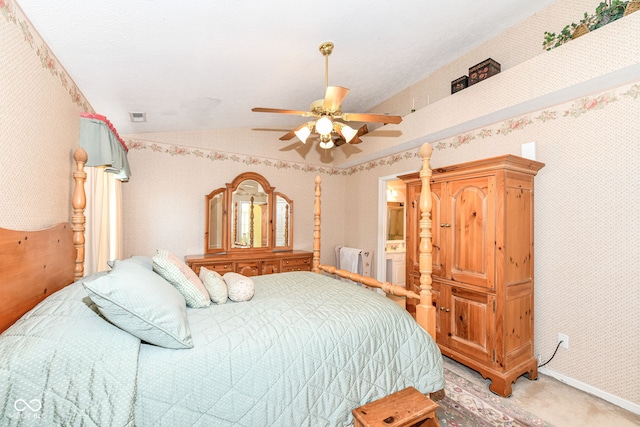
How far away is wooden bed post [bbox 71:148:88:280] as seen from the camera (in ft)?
6.66

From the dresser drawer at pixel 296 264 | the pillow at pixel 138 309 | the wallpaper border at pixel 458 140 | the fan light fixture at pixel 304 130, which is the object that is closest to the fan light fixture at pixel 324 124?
the fan light fixture at pixel 304 130

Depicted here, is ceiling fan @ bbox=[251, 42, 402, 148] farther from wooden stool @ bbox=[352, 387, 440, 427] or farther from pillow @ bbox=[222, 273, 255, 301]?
wooden stool @ bbox=[352, 387, 440, 427]

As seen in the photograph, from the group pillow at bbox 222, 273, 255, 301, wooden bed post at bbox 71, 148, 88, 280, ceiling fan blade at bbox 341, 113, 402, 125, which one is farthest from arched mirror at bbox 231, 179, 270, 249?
ceiling fan blade at bbox 341, 113, 402, 125

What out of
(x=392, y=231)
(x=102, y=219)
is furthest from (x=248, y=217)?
(x=392, y=231)

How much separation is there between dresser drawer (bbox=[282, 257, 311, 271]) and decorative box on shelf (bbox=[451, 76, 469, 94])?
286 centimetres

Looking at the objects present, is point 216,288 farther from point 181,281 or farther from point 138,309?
point 138,309

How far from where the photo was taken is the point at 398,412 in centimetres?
143

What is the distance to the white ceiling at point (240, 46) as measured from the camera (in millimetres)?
1664

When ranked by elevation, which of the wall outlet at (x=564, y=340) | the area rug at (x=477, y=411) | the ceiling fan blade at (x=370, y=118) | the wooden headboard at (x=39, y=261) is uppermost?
the ceiling fan blade at (x=370, y=118)

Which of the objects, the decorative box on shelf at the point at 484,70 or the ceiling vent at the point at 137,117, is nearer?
the decorative box on shelf at the point at 484,70

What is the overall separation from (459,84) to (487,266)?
5.92ft

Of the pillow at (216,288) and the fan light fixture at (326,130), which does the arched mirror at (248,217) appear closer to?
the fan light fixture at (326,130)

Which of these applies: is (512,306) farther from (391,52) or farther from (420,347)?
(391,52)

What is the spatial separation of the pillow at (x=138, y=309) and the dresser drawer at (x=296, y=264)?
287 centimetres
